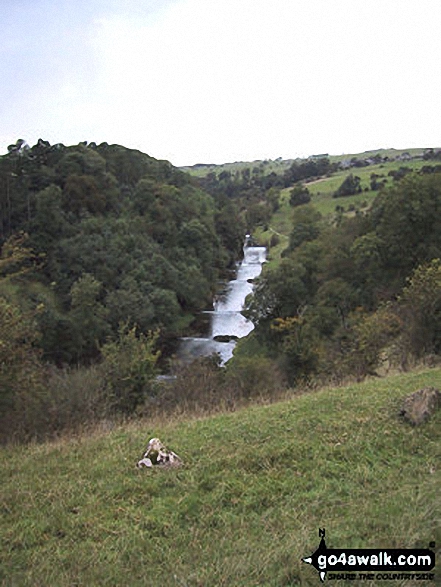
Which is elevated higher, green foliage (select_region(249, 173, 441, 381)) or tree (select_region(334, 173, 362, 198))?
tree (select_region(334, 173, 362, 198))

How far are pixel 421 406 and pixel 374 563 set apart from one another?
3.73 meters

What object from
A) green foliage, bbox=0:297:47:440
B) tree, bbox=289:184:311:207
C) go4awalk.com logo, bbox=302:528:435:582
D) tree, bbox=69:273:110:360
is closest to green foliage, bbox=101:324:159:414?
green foliage, bbox=0:297:47:440

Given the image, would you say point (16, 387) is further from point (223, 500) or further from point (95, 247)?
point (95, 247)

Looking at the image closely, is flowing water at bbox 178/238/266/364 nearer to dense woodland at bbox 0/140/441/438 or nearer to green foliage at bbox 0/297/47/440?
dense woodland at bbox 0/140/441/438

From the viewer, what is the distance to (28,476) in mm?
5945

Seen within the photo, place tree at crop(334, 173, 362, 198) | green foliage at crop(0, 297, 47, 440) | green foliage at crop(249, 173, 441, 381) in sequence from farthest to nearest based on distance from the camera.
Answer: tree at crop(334, 173, 362, 198) < green foliage at crop(249, 173, 441, 381) < green foliage at crop(0, 297, 47, 440)

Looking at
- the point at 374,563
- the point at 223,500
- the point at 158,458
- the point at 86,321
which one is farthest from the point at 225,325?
the point at 374,563

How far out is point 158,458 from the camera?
5965 millimetres

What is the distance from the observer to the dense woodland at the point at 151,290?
12078mm

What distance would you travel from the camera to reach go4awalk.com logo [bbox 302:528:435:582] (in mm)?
3121

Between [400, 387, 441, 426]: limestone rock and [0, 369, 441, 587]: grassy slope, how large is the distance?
0.16 m

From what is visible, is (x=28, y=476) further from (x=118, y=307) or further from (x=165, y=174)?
(x=165, y=174)

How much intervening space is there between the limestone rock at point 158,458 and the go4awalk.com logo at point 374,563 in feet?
9.20

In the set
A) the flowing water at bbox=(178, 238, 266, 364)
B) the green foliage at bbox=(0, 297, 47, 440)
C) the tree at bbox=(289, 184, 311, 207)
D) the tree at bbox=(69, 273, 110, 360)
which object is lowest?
the flowing water at bbox=(178, 238, 266, 364)
